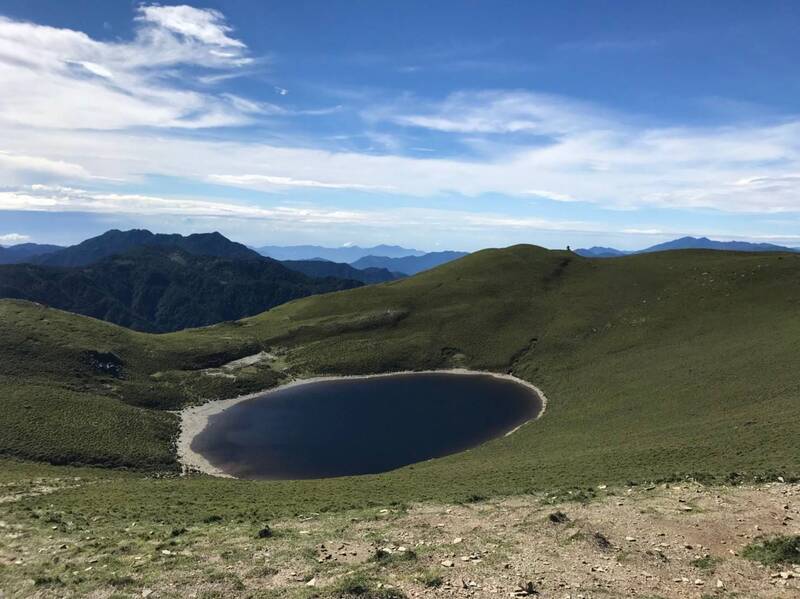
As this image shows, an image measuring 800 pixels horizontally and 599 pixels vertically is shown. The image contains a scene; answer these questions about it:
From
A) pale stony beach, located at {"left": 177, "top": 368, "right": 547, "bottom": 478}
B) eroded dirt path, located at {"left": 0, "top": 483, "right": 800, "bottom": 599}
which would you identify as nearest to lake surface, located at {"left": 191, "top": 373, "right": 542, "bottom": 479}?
pale stony beach, located at {"left": 177, "top": 368, "right": 547, "bottom": 478}

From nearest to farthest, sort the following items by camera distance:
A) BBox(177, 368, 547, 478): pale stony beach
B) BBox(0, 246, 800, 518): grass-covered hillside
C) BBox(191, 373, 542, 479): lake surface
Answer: BBox(0, 246, 800, 518): grass-covered hillside, BBox(191, 373, 542, 479): lake surface, BBox(177, 368, 547, 478): pale stony beach

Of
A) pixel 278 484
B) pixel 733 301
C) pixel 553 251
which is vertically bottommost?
pixel 278 484

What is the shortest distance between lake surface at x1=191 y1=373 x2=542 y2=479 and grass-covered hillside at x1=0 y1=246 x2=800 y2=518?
5.44 m

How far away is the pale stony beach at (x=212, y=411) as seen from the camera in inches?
2093

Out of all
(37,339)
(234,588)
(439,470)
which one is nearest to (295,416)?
(439,470)

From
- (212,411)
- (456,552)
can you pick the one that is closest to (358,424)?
(212,411)

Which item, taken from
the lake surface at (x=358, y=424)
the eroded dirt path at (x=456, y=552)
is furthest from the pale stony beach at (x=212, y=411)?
the eroded dirt path at (x=456, y=552)

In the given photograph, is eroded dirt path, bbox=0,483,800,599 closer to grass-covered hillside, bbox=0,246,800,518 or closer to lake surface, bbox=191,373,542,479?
grass-covered hillside, bbox=0,246,800,518

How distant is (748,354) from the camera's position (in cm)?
5953

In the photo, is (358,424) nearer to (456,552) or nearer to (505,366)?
(505,366)

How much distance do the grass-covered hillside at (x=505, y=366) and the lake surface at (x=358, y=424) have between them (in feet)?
17.9

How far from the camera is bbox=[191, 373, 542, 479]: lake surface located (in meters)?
52.8

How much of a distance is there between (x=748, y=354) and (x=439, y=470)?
1854 inches

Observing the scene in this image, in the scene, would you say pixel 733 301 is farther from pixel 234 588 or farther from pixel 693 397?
pixel 234 588
